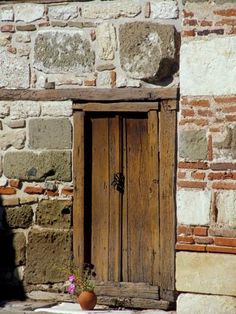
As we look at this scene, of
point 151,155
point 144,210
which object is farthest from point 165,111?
point 144,210

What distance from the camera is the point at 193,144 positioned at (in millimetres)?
6547

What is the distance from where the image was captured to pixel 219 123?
645 cm

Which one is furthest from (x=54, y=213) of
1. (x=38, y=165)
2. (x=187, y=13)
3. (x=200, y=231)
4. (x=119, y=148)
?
(x=187, y=13)

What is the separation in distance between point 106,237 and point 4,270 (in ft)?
3.22

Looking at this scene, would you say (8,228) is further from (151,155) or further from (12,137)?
(151,155)

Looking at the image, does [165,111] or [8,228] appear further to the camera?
[8,228]

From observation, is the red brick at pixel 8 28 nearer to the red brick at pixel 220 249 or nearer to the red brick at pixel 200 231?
the red brick at pixel 200 231

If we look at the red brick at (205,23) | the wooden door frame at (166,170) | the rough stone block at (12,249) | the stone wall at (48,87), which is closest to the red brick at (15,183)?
the stone wall at (48,87)

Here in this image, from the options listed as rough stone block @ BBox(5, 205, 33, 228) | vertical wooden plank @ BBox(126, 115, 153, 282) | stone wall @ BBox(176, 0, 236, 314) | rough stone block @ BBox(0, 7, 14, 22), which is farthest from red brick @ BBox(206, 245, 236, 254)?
rough stone block @ BBox(0, 7, 14, 22)

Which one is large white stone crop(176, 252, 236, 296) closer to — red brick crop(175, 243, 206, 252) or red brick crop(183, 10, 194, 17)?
red brick crop(175, 243, 206, 252)

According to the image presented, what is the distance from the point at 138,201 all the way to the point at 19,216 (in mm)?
1080

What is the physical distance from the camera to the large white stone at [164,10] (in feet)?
22.3

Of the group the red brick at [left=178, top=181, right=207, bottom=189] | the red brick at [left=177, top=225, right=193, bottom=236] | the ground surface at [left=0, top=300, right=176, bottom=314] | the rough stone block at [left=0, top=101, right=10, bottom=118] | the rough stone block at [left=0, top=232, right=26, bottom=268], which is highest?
the rough stone block at [left=0, top=101, right=10, bottom=118]

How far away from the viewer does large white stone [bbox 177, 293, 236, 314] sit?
253 inches
